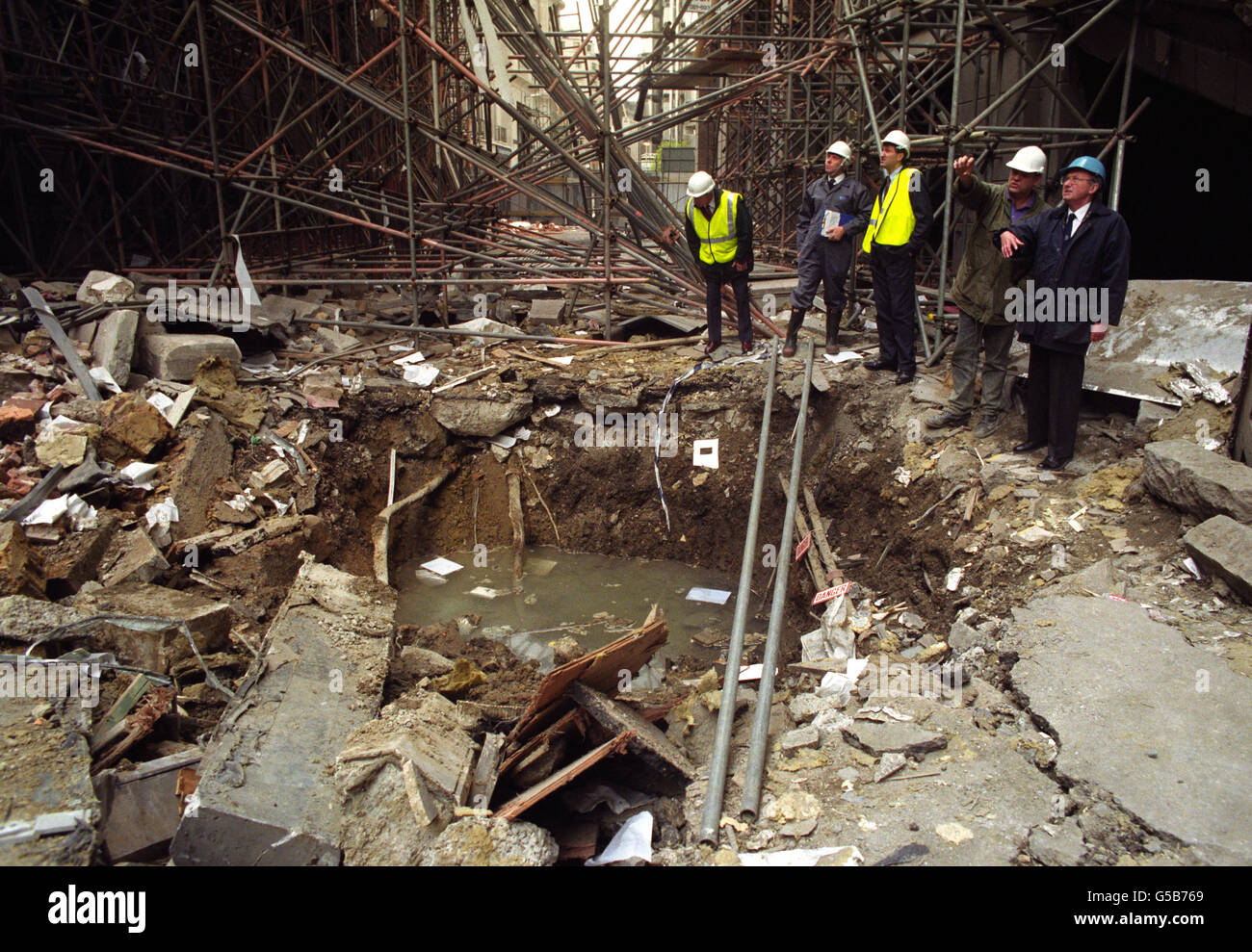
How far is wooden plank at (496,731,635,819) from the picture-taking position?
3539mm

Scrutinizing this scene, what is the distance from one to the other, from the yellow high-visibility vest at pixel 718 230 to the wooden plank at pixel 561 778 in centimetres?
549

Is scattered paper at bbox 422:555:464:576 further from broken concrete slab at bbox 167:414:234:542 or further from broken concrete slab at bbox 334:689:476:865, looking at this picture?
broken concrete slab at bbox 334:689:476:865

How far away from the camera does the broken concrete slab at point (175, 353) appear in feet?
24.2

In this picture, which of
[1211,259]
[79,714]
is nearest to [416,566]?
[79,714]

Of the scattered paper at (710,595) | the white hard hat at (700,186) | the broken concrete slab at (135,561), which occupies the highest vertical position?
the white hard hat at (700,186)

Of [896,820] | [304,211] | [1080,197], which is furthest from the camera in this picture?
[304,211]

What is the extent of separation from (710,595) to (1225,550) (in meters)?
4.04

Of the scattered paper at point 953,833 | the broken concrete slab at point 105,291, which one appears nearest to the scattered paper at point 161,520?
the broken concrete slab at point 105,291

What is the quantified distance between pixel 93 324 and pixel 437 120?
395 centimetres

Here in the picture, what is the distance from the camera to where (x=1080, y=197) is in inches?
205

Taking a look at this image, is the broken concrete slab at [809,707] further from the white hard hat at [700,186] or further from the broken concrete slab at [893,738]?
the white hard hat at [700,186]

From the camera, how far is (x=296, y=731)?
386 centimetres

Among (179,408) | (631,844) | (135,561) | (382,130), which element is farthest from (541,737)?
(382,130)

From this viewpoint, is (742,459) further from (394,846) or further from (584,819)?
(394,846)
